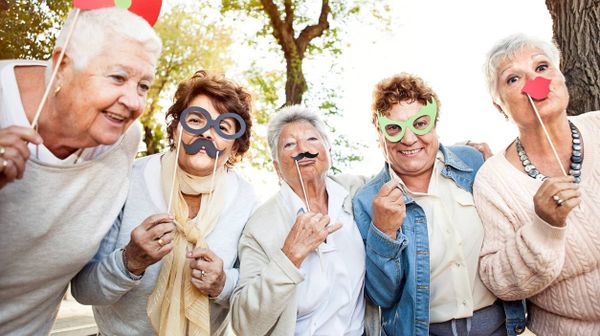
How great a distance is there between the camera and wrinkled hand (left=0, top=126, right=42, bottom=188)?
4.93 feet

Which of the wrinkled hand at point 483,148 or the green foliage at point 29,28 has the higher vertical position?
the green foliage at point 29,28

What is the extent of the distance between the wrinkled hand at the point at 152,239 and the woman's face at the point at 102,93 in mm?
371

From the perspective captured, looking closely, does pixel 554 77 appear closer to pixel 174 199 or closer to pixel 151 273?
pixel 174 199

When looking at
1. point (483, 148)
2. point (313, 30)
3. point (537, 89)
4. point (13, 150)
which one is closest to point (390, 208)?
point (537, 89)

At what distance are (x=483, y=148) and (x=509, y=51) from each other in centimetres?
72

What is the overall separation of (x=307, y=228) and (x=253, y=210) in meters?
0.54

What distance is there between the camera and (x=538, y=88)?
7.48ft

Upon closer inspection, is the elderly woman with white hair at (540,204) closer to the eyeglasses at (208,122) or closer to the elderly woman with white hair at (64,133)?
the eyeglasses at (208,122)

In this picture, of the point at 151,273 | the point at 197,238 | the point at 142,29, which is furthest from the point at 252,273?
the point at 142,29

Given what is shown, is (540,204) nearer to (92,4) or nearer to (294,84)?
(92,4)

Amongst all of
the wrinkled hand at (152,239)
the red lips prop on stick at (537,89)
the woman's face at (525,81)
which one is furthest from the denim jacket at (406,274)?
the wrinkled hand at (152,239)

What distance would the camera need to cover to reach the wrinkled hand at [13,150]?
1.50 meters

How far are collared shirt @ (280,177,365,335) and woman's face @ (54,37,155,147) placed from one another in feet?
3.65

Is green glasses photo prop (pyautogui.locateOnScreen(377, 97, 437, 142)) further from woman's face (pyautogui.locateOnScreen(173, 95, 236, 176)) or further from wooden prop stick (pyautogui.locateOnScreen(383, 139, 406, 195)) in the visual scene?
woman's face (pyautogui.locateOnScreen(173, 95, 236, 176))
